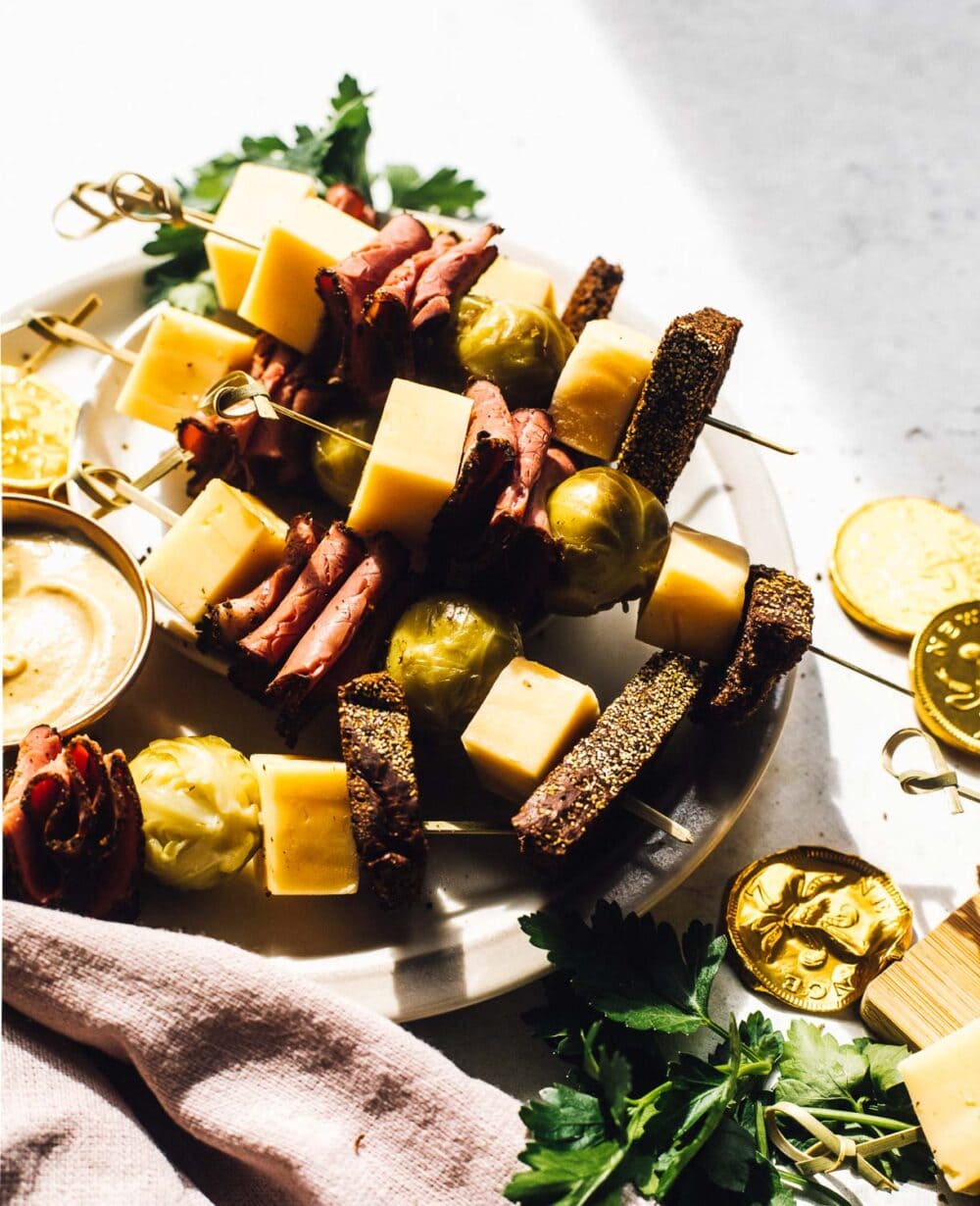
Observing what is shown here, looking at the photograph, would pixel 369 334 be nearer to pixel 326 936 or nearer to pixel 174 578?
pixel 174 578

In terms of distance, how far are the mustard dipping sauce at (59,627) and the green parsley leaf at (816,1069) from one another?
146 centimetres

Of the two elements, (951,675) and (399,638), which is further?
(951,675)

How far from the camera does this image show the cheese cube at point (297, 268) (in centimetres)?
246

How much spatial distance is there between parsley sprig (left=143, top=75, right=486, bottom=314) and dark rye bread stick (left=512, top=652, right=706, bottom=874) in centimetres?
146

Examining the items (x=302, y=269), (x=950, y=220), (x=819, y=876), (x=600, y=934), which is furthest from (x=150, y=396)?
(x=950, y=220)

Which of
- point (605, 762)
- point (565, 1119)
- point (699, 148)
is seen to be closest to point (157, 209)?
point (605, 762)

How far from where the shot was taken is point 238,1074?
208 cm

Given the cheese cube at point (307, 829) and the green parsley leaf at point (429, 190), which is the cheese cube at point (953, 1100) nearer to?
the cheese cube at point (307, 829)

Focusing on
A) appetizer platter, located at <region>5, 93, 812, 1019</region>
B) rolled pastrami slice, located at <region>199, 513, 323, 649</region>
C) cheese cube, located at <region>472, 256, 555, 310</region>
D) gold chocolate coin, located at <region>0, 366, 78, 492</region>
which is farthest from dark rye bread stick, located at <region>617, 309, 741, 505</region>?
gold chocolate coin, located at <region>0, 366, 78, 492</region>

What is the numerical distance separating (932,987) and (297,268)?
190cm

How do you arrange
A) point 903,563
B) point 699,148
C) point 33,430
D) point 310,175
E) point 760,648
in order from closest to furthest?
point 760,648
point 33,430
point 903,563
point 310,175
point 699,148

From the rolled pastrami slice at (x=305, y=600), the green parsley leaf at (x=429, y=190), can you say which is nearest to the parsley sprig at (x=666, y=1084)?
the rolled pastrami slice at (x=305, y=600)

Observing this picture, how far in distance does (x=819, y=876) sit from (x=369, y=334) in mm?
1432

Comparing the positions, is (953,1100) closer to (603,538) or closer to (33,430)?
(603,538)
